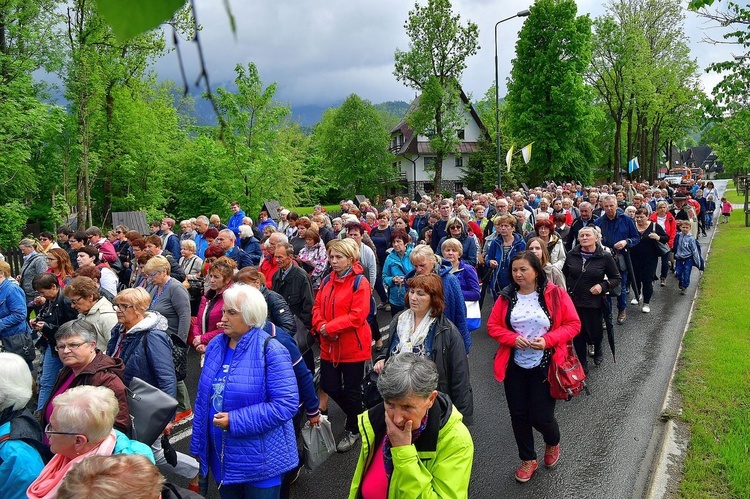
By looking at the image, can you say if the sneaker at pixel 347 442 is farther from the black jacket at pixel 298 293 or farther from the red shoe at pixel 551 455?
the red shoe at pixel 551 455

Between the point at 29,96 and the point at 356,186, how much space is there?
3620 cm

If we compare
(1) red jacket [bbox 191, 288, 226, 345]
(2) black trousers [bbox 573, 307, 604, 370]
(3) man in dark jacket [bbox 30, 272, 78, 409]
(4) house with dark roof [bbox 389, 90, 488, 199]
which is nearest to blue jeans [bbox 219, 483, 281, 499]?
(1) red jacket [bbox 191, 288, 226, 345]

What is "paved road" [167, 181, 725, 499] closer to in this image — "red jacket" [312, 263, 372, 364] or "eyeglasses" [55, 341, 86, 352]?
"red jacket" [312, 263, 372, 364]

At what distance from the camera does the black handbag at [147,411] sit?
338 centimetres

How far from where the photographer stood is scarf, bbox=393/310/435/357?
398 cm

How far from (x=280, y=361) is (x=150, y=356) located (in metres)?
1.42

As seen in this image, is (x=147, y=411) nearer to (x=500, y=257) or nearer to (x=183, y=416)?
(x=183, y=416)

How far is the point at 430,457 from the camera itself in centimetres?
260

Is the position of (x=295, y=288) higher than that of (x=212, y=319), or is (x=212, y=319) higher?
(x=295, y=288)

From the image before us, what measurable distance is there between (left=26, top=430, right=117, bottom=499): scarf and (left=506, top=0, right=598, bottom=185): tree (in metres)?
37.9

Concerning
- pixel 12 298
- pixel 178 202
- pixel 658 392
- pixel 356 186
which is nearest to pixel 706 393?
pixel 658 392

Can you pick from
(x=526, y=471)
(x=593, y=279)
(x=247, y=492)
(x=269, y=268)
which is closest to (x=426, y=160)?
(x=593, y=279)

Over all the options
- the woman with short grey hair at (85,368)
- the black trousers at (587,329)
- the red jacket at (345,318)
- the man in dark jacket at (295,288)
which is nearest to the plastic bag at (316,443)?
the red jacket at (345,318)

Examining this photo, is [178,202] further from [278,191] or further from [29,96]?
[29,96]
